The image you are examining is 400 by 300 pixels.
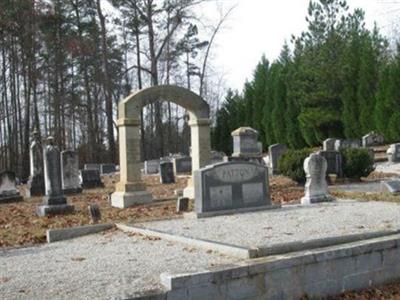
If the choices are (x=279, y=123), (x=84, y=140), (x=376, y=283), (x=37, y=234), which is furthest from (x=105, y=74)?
(x=376, y=283)

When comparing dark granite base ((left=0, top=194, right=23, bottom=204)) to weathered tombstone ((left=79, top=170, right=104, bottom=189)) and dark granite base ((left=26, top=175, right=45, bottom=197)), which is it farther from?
weathered tombstone ((left=79, top=170, right=104, bottom=189))

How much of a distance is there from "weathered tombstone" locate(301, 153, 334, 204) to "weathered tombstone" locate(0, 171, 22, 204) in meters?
9.80

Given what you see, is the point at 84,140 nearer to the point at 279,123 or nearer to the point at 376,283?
the point at 279,123

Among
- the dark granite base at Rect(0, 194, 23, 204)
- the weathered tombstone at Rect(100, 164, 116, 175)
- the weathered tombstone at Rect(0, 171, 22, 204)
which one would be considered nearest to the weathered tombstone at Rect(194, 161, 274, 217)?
the dark granite base at Rect(0, 194, 23, 204)

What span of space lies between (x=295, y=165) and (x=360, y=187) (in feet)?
7.61

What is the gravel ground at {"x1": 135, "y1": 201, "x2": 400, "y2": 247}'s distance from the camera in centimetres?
763

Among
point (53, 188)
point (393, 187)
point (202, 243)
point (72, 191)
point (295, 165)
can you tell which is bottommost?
point (202, 243)

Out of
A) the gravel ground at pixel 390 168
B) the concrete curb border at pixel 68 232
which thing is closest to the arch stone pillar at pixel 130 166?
the concrete curb border at pixel 68 232

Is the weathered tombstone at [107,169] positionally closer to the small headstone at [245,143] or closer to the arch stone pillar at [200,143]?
the small headstone at [245,143]

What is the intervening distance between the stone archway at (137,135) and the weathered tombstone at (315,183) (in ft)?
12.6

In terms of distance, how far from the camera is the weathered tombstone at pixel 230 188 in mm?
10172

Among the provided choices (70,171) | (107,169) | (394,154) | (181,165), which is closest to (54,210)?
(70,171)

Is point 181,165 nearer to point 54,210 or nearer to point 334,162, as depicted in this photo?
point 334,162

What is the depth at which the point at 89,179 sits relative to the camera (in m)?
21.1
